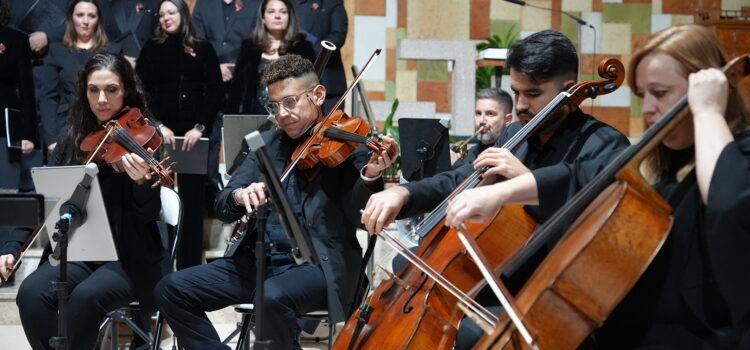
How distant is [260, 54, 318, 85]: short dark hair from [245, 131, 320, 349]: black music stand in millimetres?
826

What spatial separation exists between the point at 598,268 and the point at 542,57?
839mm

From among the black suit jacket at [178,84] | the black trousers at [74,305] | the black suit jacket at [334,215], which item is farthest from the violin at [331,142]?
the black suit jacket at [178,84]

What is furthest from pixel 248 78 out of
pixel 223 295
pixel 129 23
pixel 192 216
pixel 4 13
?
pixel 223 295

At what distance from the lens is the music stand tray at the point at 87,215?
261 centimetres

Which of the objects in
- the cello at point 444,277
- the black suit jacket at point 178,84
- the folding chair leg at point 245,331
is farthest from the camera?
the black suit jacket at point 178,84

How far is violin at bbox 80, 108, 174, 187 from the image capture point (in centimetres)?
291

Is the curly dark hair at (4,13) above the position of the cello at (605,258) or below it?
above

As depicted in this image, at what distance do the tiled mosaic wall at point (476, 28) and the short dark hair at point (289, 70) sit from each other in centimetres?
367

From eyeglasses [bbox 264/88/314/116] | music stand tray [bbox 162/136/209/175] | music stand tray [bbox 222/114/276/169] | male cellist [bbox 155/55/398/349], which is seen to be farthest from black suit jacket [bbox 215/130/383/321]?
music stand tray [bbox 162/136/209/175]

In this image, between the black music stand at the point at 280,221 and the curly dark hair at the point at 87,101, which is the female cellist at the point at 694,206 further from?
the curly dark hair at the point at 87,101

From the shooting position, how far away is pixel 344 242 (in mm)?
2840

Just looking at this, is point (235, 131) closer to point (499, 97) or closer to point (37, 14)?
point (499, 97)

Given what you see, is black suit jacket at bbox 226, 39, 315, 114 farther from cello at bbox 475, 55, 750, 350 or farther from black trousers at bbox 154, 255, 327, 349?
cello at bbox 475, 55, 750, 350

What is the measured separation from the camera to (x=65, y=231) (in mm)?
2504
